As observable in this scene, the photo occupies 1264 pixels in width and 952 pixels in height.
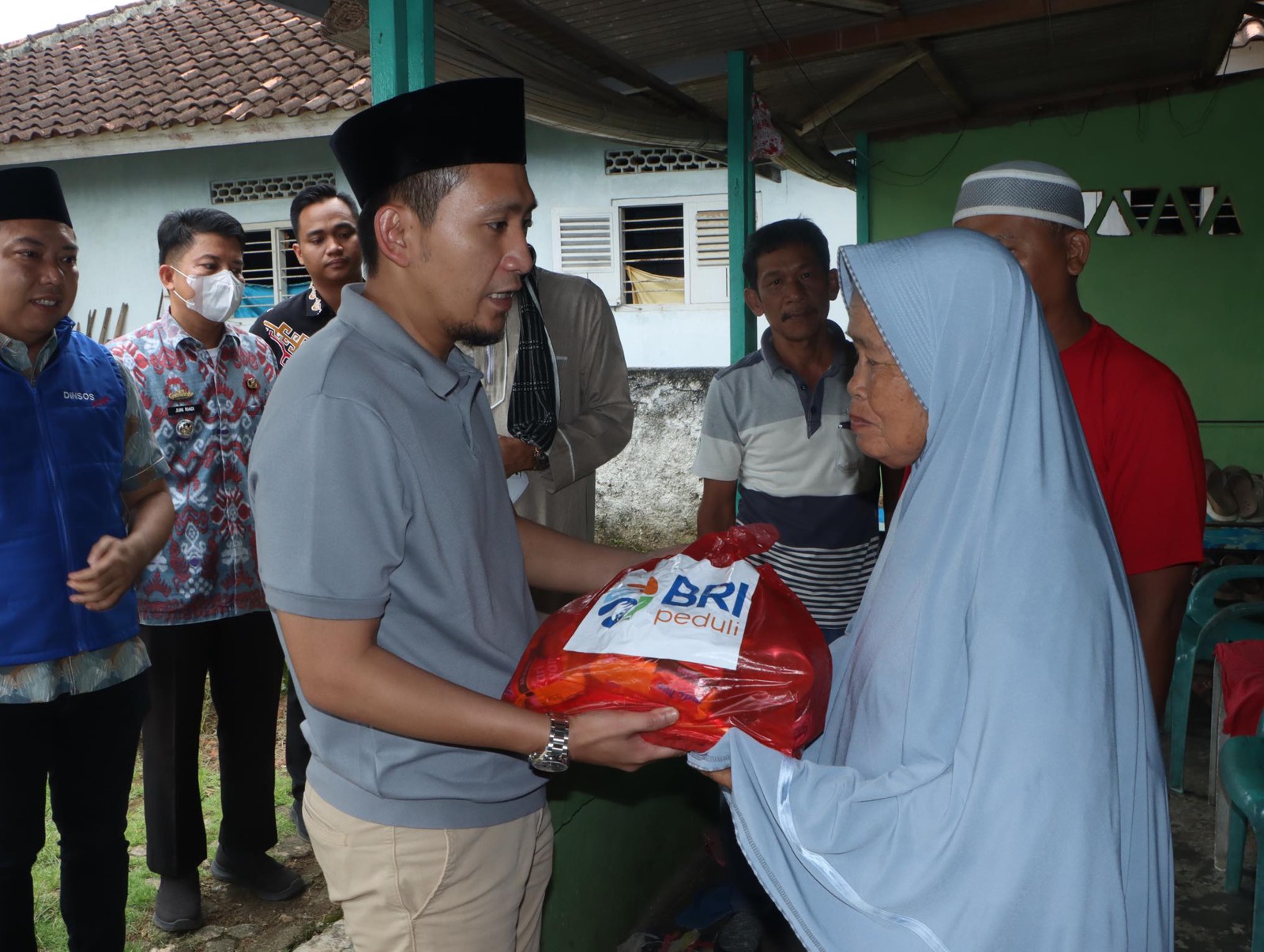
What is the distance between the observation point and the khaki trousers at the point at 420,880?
5.48 ft

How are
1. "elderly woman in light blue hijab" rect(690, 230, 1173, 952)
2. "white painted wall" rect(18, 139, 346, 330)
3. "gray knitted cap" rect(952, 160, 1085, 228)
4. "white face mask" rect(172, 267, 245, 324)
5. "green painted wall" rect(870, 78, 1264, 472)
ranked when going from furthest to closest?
1. "white painted wall" rect(18, 139, 346, 330)
2. "green painted wall" rect(870, 78, 1264, 472)
3. "white face mask" rect(172, 267, 245, 324)
4. "gray knitted cap" rect(952, 160, 1085, 228)
5. "elderly woman in light blue hijab" rect(690, 230, 1173, 952)

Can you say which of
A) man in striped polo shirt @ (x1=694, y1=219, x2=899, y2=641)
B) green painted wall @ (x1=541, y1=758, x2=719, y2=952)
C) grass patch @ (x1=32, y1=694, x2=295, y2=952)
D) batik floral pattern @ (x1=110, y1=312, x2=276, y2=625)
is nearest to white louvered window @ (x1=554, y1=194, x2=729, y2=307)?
grass patch @ (x1=32, y1=694, x2=295, y2=952)

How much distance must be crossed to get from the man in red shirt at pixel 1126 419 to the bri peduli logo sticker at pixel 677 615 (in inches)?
38.0

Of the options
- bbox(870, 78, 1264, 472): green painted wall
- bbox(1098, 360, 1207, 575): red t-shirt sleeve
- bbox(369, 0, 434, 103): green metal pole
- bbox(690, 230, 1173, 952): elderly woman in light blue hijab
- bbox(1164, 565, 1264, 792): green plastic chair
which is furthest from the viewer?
bbox(870, 78, 1264, 472): green painted wall

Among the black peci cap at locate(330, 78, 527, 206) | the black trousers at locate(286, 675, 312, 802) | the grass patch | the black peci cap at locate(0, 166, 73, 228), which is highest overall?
the black peci cap at locate(0, 166, 73, 228)

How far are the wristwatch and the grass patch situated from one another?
209cm

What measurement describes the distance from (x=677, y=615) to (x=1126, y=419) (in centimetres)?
121

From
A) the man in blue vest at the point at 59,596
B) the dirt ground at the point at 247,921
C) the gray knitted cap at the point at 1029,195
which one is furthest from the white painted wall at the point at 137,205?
the gray knitted cap at the point at 1029,195

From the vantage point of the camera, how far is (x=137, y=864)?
165 inches

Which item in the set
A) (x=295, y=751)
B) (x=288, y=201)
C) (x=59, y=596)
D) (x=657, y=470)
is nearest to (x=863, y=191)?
(x=657, y=470)

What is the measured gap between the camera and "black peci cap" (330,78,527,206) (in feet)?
5.47

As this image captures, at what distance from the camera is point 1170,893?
62.8 inches

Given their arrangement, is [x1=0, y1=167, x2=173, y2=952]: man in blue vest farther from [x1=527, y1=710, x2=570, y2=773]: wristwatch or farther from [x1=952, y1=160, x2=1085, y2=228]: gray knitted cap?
[x1=952, y1=160, x2=1085, y2=228]: gray knitted cap

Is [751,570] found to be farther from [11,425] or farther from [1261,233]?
[1261,233]
